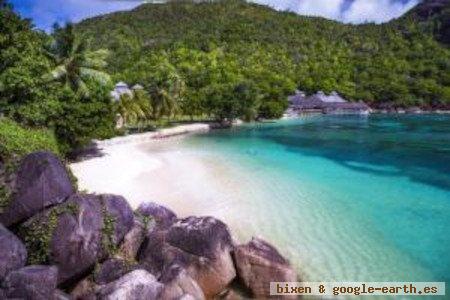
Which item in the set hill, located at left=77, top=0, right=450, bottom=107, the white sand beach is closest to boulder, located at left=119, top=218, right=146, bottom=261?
the white sand beach

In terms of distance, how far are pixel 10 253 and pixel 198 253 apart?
15.0 feet

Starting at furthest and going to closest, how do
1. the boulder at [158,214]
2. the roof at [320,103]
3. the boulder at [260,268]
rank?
the roof at [320,103]
the boulder at [158,214]
the boulder at [260,268]

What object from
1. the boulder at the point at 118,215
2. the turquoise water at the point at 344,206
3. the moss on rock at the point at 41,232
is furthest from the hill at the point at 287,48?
the moss on rock at the point at 41,232

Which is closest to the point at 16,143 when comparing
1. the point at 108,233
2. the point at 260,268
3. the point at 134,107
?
the point at 108,233

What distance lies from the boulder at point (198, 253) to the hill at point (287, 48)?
62.8 m

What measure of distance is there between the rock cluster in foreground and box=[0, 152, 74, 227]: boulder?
0.03 metres

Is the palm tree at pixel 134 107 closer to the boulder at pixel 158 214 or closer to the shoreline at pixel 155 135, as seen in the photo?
the shoreline at pixel 155 135

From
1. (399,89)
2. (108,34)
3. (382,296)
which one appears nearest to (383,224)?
(382,296)

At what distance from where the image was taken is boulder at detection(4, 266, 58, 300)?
32.9 feet

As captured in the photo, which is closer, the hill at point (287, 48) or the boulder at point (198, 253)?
the boulder at point (198, 253)

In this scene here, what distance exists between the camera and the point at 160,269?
12258 mm

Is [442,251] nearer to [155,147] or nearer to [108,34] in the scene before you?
[155,147]

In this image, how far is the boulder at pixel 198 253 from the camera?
39.6 feet

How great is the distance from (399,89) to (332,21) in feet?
266
